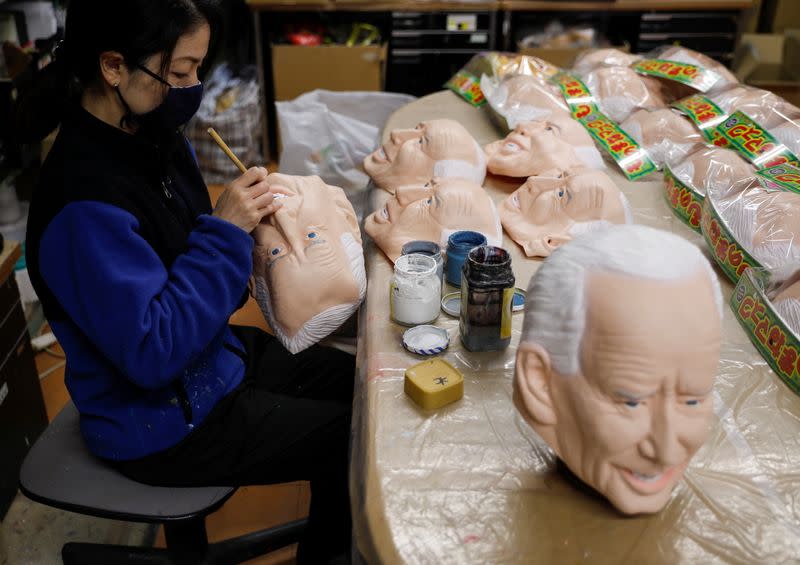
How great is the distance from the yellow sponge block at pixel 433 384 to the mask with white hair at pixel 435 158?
944 millimetres

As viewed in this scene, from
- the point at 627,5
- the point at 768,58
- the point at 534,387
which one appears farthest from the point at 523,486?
the point at 768,58

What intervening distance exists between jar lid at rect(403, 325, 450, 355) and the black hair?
2.40 feet

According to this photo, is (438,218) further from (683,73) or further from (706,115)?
(683,73)

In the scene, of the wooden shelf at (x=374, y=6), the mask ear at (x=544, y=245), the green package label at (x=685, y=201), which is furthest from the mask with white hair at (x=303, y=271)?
the wooden shelf at (x=374, y=6)

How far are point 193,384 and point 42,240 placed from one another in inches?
16.8

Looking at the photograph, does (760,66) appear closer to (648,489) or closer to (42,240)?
(648,489)

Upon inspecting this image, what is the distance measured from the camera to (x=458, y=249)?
1746mm

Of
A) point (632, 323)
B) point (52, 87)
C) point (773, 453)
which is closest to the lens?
point (632, 323)

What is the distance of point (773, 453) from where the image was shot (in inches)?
50.8

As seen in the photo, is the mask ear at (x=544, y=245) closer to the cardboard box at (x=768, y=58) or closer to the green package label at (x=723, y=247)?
the green package label at (x=723, y=247)

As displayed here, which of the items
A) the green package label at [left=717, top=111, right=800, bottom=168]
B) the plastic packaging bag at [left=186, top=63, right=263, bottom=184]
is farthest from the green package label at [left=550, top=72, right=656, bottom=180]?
the plastic packaging bag at [left=186, top=63, right=263, bottom=184]

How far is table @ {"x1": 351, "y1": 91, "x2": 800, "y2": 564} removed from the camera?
1126 mm

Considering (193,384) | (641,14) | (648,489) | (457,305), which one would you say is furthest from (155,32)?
(641,14)

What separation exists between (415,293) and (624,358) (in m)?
0.61
